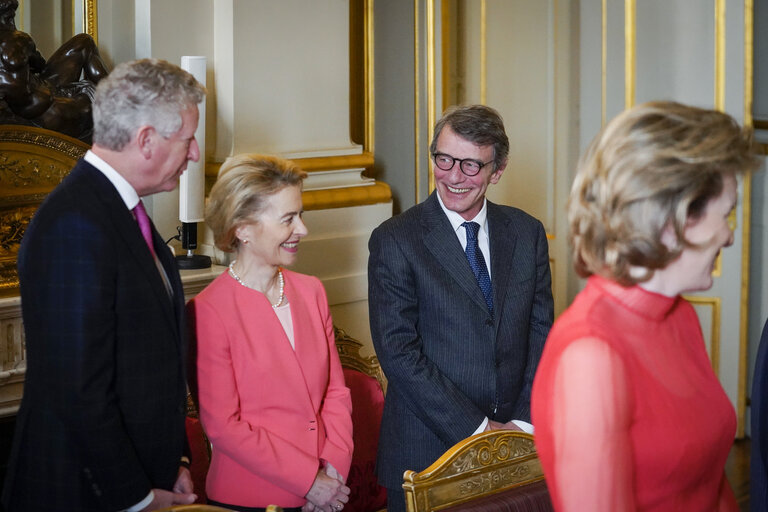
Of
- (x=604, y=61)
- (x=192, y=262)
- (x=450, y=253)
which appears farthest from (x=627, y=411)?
(x=604, y=61)

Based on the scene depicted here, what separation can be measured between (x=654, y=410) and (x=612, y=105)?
3.54 metres

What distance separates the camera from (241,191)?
2.35 m

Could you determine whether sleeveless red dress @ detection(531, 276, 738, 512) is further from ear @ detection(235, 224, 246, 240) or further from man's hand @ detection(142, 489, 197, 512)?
ear @ detection(235, 224, 246, 240)

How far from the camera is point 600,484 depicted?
3.79 feet

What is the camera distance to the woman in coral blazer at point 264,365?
225cm

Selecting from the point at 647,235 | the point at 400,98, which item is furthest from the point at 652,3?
the point at 647,235

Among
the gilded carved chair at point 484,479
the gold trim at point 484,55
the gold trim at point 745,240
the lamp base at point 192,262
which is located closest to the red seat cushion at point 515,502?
the gilded carved chair at point 484,479

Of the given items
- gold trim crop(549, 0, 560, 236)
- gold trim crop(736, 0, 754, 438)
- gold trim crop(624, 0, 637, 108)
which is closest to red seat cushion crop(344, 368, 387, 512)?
gold trim crop(736, 0, 754, 438)

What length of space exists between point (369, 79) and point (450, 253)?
2.12 m

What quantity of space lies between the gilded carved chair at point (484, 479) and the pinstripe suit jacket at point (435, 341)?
1.39 feet

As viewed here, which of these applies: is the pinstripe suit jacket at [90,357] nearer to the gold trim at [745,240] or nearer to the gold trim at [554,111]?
the gold trim at [745,240]

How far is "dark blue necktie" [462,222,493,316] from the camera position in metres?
2.55

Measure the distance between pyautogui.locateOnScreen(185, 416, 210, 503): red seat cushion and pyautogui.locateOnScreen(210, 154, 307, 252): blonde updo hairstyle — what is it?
1.85 feet

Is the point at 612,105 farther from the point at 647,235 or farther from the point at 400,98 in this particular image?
the point at 647,235
